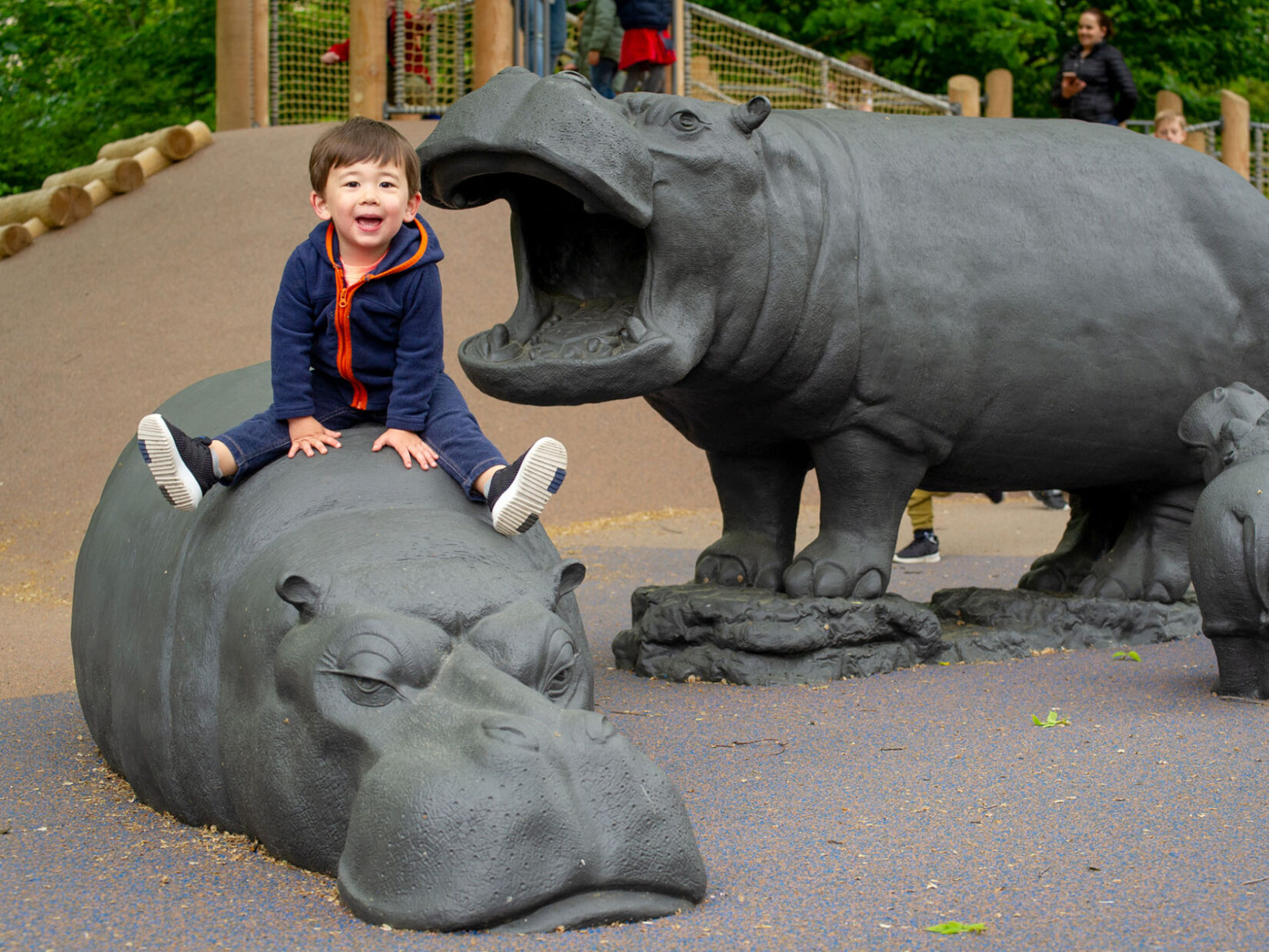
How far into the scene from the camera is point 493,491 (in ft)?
10.9

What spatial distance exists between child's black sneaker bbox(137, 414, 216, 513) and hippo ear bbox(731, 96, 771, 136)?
1.95 metres

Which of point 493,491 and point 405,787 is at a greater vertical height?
point 493,491

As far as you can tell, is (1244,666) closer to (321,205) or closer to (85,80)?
(321,205)

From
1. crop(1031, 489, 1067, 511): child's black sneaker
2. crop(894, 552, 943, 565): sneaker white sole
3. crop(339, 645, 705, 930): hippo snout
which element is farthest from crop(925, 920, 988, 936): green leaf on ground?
crop(1031, 489, 1067, 511): child's black sneaker

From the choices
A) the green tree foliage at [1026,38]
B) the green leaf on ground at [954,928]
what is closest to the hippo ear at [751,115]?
the green leaf on ground at [954,928]

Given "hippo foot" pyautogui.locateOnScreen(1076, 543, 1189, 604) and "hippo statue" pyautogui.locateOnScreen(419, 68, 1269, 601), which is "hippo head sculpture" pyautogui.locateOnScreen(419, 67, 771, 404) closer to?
"hippo statue" pyautogui.locateOnScreen(419, 68, 1269, 601)

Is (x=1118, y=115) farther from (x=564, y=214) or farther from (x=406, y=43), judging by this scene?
(x=564, y=214)

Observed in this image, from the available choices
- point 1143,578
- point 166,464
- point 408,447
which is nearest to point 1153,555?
point 1143,578

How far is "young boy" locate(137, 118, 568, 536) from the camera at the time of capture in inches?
136

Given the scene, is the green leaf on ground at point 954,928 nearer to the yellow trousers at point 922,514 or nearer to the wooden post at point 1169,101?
the yellow trousers at point 922,514

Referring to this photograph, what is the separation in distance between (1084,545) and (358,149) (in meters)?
3.59

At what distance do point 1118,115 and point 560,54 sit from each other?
4529 mm

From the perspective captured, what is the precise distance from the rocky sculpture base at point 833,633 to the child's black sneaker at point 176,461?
6.54 feet

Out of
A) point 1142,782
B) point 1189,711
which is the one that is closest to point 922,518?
point 1189,711
